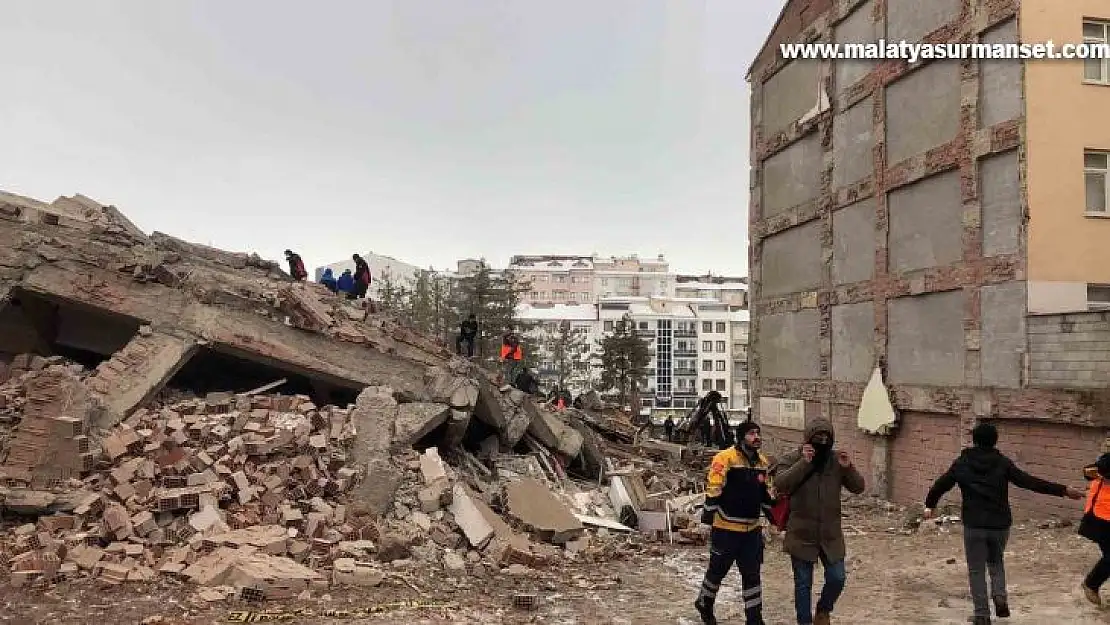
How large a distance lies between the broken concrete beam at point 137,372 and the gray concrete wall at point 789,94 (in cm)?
1446

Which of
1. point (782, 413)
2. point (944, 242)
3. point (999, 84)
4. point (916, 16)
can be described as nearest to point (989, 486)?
point (944, 242)

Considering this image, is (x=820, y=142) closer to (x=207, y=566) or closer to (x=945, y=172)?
(x=945, y=172)

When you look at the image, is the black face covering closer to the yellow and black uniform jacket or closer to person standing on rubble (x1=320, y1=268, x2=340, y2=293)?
the yellow and black uniform jacket

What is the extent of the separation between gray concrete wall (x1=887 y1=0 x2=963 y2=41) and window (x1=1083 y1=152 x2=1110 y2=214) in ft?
10.8

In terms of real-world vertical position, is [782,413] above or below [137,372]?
below

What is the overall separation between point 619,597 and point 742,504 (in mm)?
3008

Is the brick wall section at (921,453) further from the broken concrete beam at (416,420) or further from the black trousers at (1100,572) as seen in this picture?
the broken concrete beam at (416,420)

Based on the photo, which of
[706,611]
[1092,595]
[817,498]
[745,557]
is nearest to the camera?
[817,498]

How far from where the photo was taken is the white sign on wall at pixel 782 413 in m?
18.5

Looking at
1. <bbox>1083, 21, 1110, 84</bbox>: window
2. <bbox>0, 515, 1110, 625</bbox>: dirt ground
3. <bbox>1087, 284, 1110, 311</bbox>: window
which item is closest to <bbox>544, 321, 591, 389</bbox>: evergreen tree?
<bbox>1087, 284, 1110, 311</bbox>: window

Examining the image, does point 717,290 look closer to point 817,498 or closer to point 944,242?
point 944,242

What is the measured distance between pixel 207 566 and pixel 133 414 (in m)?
3.56

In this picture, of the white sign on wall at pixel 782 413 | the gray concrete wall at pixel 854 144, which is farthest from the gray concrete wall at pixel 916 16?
the white sign on wall at pixel 782 413

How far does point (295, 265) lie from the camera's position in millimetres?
18484
